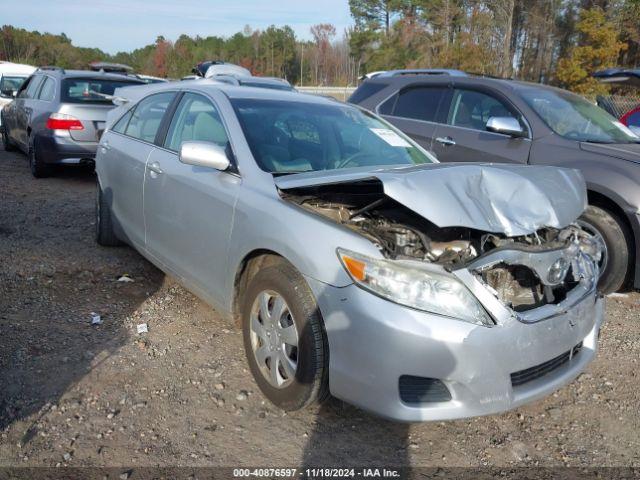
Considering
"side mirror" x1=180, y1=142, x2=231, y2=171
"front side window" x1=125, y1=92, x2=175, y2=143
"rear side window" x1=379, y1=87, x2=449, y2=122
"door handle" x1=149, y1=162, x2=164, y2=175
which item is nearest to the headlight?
"side mirror" x1=180, y1=142, x2=231, y2=171

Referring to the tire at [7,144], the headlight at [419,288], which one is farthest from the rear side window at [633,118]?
the tire at [7,144]

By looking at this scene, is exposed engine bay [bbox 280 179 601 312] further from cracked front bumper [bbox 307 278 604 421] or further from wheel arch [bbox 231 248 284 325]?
wheel arch [bbox 231 248 284 325]

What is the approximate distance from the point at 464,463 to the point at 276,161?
1932 millimetres

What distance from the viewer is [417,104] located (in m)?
6.66

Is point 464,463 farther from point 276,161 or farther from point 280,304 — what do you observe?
point 276,161

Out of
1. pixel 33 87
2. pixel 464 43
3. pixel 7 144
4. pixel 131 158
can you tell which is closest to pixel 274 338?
pixel 131 158

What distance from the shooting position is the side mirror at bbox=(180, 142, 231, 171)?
10.5 feet

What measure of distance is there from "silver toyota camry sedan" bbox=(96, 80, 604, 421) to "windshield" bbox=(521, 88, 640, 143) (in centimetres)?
247

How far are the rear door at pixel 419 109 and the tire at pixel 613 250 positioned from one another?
6.91ft

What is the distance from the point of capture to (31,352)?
3396mm

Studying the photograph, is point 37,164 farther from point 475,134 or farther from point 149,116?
point 475,134

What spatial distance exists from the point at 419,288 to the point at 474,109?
→ 419cm

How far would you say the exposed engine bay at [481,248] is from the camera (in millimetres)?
2592

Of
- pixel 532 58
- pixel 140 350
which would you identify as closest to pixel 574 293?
pixel 140 350
